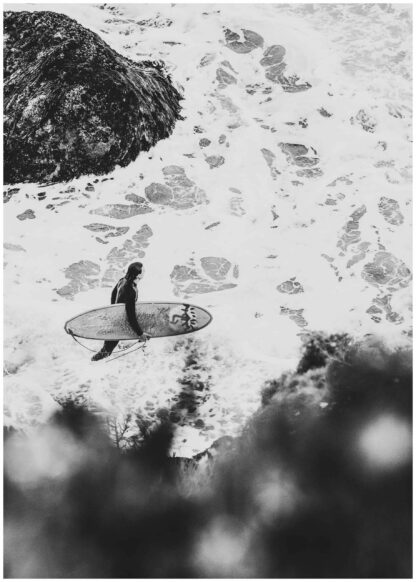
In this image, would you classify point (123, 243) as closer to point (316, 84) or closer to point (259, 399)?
point (259, 399)

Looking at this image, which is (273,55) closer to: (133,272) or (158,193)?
(158,193)

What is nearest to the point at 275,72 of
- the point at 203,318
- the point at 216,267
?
the point at 216,267

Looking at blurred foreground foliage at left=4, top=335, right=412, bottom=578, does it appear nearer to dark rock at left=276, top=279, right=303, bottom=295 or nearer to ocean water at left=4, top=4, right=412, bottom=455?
ocean water at left=4, top=4, right=412, bottom=455

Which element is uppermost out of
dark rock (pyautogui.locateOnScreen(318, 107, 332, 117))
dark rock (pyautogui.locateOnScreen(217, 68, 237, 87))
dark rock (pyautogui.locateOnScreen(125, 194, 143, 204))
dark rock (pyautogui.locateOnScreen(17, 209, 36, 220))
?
dark rock (pyautogui.locateOnScreen(217, 68, 237, 87))

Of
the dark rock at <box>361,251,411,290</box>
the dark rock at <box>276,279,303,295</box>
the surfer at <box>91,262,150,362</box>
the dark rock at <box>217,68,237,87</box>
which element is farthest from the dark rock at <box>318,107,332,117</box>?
the surfer at <box>91,262,150,362</box>

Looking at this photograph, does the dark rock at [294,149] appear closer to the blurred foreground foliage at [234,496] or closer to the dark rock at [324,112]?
the dark rock at [324,112]

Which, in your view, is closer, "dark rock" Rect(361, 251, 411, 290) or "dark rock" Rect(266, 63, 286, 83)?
"dark rock" Rect(361, 251, 411, 290)

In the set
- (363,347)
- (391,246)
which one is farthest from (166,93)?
(363,347)
